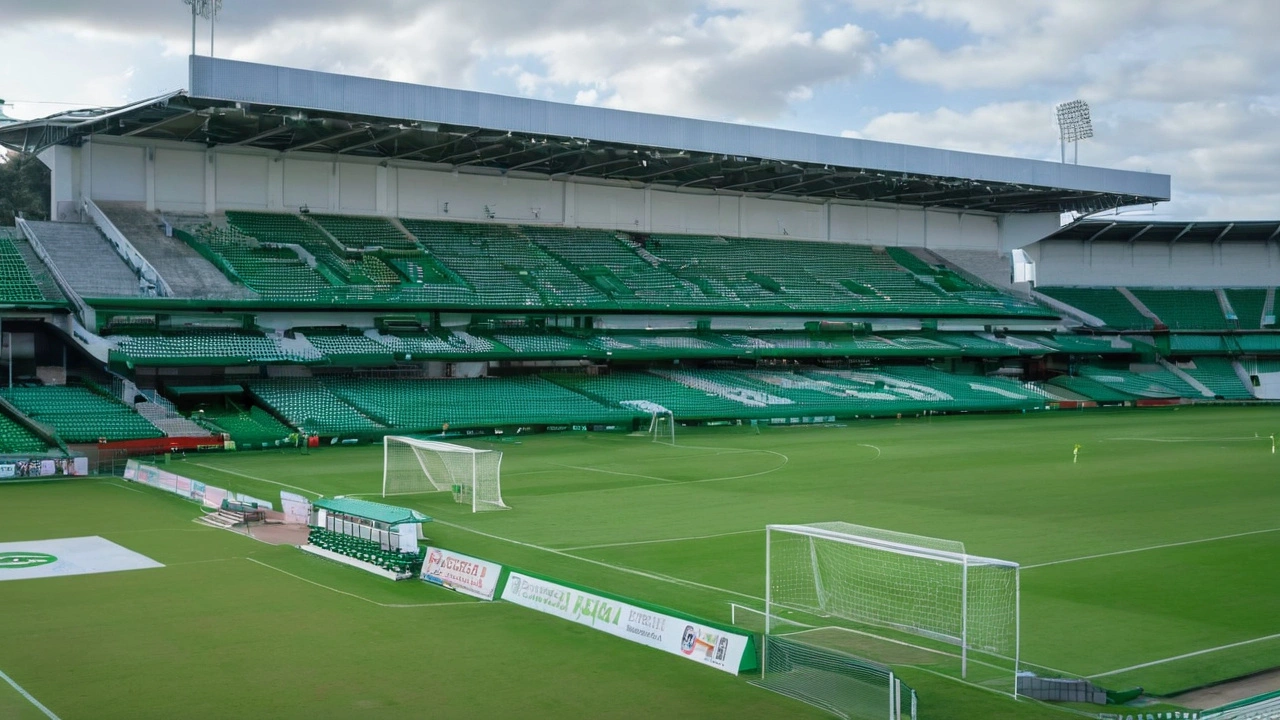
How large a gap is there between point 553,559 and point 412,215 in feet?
137

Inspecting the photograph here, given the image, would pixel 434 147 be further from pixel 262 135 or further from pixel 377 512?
pixel 377 512

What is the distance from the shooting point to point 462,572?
66.9 ft

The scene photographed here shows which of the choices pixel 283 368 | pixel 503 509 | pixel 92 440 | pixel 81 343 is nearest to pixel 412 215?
pixel 283 368

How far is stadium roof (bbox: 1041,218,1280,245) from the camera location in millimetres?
81000

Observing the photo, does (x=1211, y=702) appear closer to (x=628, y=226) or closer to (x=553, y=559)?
(x=553, y=559)

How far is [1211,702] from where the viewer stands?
47.1 ft

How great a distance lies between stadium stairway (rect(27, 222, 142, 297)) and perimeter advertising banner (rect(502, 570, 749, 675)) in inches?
1357

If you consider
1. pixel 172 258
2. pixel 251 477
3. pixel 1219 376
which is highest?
pixel 172 258

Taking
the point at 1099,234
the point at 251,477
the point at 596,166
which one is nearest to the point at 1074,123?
the point at 1099,234

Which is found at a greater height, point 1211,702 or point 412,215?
point 412,215

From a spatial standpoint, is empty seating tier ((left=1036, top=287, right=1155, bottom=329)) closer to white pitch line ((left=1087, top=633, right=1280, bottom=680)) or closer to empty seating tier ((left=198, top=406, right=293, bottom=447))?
empty seating tier ((left=198, top=406, right=293, bottom=447))

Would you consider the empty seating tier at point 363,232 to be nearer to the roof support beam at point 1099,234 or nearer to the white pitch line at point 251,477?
the white pitch line at point 251,477

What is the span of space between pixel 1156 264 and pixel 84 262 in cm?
7225

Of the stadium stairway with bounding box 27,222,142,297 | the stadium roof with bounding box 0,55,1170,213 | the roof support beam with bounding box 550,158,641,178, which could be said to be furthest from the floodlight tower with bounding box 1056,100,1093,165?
the stadium stairway with bounding box 27,222,142,297
